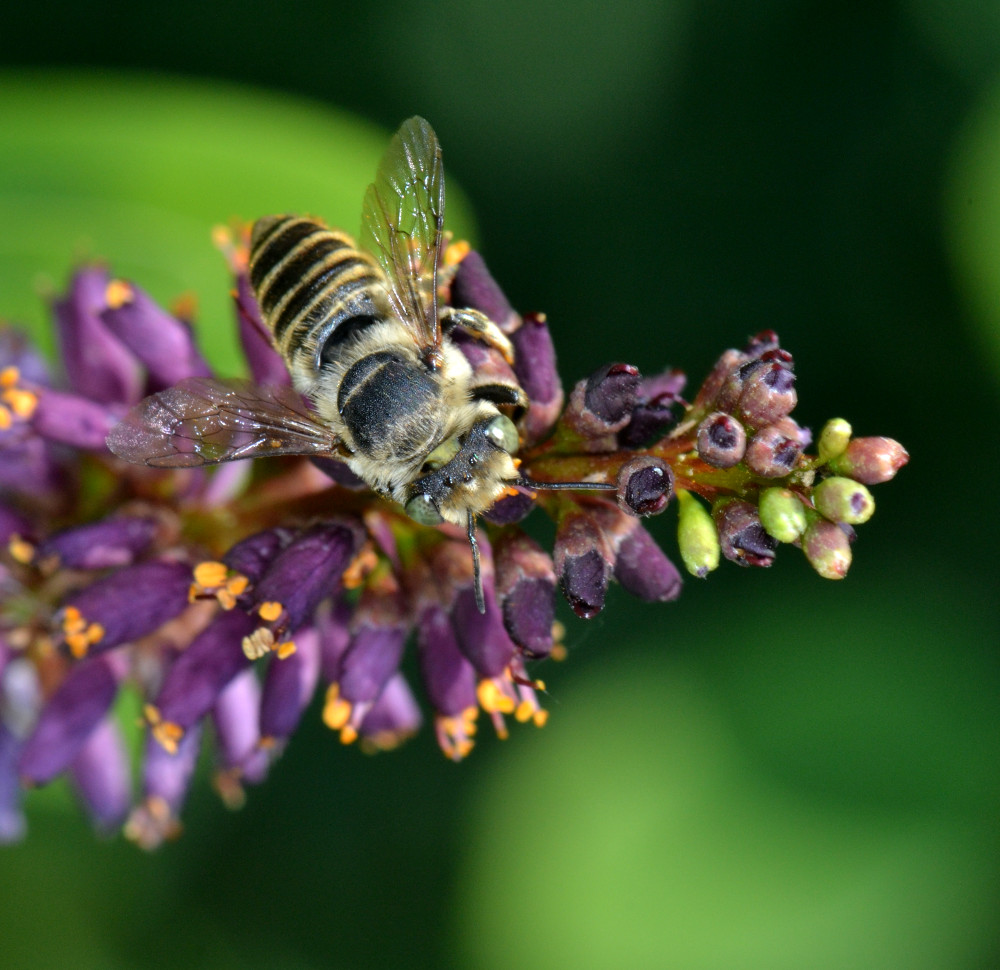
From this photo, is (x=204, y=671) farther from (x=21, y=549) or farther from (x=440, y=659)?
(x=21, y=549)

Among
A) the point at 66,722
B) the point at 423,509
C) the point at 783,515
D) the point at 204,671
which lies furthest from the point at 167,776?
the point at 783,515

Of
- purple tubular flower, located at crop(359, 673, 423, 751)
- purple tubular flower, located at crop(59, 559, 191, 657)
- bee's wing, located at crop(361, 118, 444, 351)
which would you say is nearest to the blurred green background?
purple tubular flower, located at crop(359, 673, 423, 751)

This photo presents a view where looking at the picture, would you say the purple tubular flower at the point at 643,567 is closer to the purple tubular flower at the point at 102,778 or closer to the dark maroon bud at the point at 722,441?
the dark maroon bud at the point at 722,441

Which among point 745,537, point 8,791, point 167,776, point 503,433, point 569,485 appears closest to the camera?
point 745,537

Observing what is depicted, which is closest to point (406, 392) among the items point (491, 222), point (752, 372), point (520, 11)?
point (752, 372)

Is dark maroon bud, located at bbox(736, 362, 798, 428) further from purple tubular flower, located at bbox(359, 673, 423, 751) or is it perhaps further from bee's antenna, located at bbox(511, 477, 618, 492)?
purple tubular flower, located at bbox(359, 673, 423, 751)
